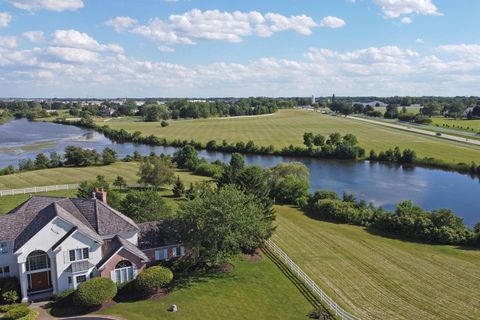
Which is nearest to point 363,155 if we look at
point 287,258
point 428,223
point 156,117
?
point 428,223

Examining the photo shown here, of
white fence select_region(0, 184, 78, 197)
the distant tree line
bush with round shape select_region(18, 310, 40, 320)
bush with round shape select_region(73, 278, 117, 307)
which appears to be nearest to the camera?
bush with round shape select_region(18, 310, 40, 320)

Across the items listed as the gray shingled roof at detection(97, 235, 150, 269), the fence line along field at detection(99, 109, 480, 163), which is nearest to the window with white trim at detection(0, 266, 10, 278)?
the gray shingled roof at detection(97, 235, 150, 269)

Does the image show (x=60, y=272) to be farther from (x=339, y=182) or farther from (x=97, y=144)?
(x=97, y=144)

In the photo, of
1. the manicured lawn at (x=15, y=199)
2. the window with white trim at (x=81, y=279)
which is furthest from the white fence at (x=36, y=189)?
the window with white trim at (x=81, y=279)

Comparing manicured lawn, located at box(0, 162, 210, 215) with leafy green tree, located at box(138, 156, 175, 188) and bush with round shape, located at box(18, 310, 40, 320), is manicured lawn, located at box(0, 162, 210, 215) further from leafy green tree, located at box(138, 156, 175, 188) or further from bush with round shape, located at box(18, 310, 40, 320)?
bush with round shape, located at box(18, 310, 40, 320)

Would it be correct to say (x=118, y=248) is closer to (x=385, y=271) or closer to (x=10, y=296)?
(x=10, y=296)

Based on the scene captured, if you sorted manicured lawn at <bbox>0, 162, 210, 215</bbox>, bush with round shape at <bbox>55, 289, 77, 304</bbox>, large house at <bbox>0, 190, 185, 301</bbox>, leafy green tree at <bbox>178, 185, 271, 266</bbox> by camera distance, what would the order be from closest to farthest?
1. bush with round shape at <bbox>55, 289, 77, 304</bbox>
2. large house at <bbox>0, 190, 185, 301</bbox>
3. leafy green tree at <bbox>178, 185, 271, 266</bbox>
4. manicured lawn at <bbox>0, 162, 210, 215</bbox>
